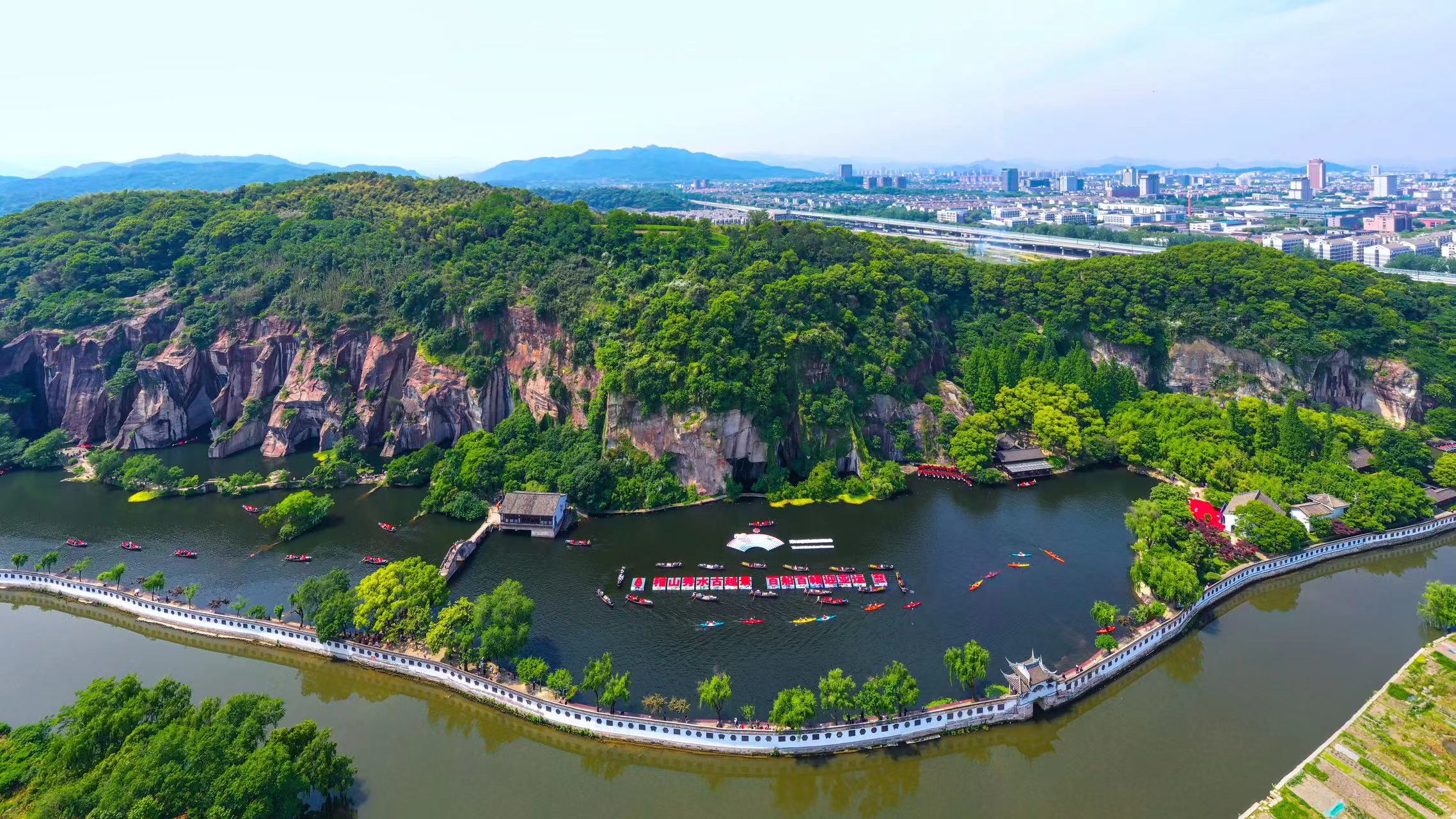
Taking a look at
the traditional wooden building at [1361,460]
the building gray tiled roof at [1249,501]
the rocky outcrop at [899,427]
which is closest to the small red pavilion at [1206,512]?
the building gray tiled roof at [1249,501]

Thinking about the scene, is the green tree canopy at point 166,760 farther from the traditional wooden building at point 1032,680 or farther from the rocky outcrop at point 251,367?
the rocky outcrop at point 251,367

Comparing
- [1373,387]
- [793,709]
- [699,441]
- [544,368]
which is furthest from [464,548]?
[1373,387]

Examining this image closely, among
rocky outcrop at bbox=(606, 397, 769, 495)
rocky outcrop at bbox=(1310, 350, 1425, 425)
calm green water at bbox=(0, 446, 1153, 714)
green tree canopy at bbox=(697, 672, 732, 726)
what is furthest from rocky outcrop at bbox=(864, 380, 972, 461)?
green tree canopy at bbox=(697, 672, 732, 726)

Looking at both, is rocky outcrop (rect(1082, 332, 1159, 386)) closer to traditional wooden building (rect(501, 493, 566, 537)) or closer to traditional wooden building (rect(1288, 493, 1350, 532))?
traditional wooden building (rect(1288, 493, 1350, 532))

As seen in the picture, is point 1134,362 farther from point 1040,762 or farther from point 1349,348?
point 1040,762

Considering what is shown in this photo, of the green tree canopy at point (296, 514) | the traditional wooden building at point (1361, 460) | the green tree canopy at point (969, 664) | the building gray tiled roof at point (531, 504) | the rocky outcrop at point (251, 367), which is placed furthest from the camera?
the rocky outcrop at point (251, 367)

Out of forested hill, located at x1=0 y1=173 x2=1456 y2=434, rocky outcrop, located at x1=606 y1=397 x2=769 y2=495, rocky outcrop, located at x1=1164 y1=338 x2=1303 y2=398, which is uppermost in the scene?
forested hill, located at x1=0 y1=173 x2=1456 y2=434
